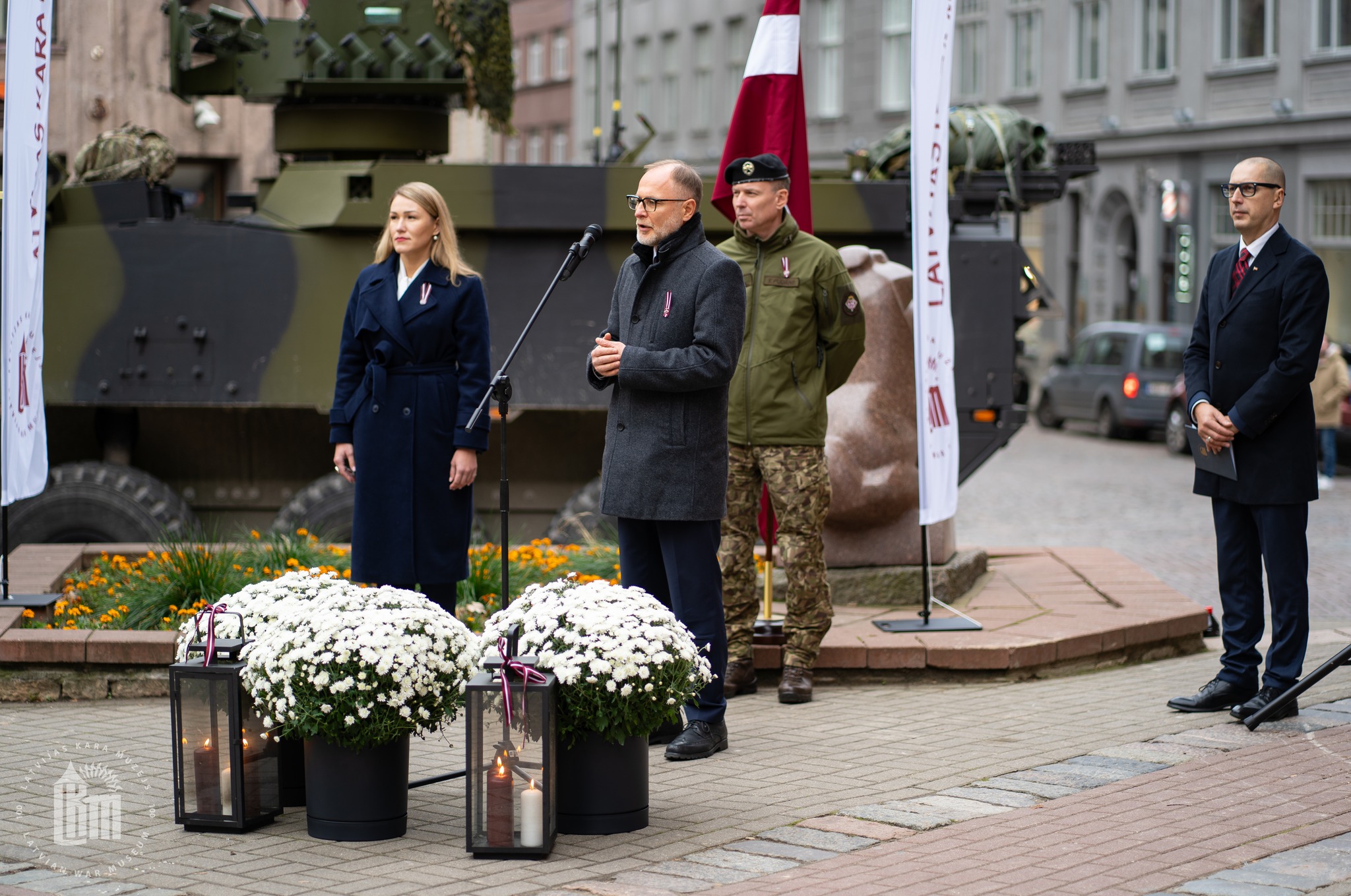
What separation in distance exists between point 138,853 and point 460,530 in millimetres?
1885

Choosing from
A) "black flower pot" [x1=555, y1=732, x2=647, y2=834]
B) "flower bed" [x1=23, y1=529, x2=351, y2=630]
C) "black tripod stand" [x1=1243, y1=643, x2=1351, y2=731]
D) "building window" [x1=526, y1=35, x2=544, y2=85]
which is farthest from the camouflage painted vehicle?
"building window" [x1=526, y1=35, x2=544, y2=85]

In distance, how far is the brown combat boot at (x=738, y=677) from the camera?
23.3ft

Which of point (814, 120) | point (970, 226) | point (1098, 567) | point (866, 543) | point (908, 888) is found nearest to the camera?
point (908, 888)

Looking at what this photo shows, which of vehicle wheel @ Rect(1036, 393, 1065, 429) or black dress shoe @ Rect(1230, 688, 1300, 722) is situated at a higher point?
vehicle wheel @ Rect(1036, 393, 1065, 429)

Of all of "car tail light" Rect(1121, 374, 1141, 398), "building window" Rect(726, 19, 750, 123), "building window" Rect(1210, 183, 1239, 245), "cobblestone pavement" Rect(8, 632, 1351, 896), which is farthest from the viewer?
"building window" Rect(726, 19, 750, 123)

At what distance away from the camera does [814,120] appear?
43188mm

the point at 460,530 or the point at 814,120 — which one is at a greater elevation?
the point at 814,120

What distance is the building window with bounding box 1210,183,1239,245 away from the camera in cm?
3114

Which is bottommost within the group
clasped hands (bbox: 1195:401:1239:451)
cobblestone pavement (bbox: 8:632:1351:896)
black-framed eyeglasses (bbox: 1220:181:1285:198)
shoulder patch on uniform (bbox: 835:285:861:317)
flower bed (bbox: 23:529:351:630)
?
cobblestone pavement (bbox: 8:632:1351:896)

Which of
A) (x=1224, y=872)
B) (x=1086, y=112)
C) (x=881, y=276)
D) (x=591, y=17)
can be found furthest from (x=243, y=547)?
(x=591, y=17)

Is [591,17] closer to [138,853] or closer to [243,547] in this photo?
[243,547]

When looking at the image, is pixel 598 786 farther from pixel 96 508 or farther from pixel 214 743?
pixel 96 508

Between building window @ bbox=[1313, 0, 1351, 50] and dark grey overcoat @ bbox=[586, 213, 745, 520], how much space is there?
24678 mm

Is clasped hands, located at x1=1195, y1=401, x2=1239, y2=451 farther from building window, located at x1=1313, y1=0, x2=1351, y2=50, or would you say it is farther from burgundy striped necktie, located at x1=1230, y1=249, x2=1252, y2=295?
building window, located at x1=1313, y1=0, x2=1351, y2=50
